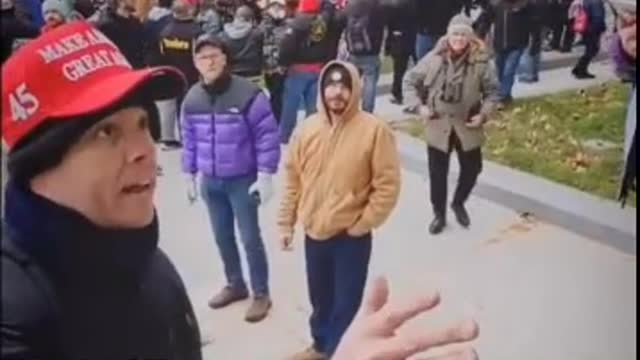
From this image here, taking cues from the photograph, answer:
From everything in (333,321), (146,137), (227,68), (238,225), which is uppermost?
(146,137)

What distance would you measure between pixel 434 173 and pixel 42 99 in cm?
108

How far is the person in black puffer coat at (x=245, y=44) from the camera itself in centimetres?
130

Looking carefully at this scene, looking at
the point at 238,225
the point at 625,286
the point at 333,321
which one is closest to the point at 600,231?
the point at 625,286

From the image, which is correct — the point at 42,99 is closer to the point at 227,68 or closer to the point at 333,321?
the point at 227,68

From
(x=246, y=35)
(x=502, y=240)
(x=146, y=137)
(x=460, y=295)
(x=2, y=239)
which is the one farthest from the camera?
(x=502, y=240)

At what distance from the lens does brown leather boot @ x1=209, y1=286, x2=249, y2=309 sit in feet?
4.83

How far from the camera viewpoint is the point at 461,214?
63.3 inches

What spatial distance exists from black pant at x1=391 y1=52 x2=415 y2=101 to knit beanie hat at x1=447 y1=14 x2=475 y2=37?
0.06m

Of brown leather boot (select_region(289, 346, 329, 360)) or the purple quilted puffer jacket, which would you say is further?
brown leather boot (select_region(289, 346, 329, 360))

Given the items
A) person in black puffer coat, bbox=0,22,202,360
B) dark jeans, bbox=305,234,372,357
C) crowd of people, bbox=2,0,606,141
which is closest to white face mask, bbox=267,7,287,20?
crowd of people, bbox=2,0,606,141

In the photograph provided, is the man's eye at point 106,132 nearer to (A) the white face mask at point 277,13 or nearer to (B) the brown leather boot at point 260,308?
(A) the white face mask at point 277,13

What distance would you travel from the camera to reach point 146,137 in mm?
576

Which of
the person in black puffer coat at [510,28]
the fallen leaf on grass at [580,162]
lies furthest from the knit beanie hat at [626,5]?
the fallen leaf on grass at [580,162]

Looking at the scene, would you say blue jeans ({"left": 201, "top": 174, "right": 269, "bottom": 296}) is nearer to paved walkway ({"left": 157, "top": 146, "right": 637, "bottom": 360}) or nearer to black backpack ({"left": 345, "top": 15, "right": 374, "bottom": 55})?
paved walkway ({"left": 157, "top": 146, "right": 637, "bottom": 360})
